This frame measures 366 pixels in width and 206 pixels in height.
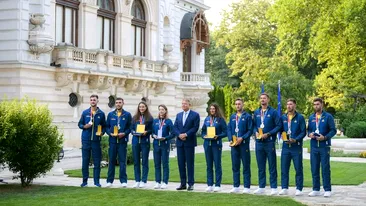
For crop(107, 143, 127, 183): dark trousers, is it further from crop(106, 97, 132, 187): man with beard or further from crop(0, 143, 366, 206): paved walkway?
crop(0, 143, 366, 206): paved walkway

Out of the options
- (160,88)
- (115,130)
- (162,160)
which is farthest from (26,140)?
(160,88)

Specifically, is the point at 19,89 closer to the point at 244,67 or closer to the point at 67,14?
the point at 67,14

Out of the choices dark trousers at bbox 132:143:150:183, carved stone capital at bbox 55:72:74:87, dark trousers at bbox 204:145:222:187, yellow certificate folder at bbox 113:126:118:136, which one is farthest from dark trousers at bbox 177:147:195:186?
carved stone capital at bbox 55:72:74:87

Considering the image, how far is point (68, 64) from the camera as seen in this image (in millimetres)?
31719

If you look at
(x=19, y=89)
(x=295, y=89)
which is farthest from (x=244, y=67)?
(x=19, y=89)

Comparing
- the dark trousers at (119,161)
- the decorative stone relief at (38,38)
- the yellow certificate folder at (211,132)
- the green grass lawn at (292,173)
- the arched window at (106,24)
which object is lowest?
the green grass lawn at (292,173)

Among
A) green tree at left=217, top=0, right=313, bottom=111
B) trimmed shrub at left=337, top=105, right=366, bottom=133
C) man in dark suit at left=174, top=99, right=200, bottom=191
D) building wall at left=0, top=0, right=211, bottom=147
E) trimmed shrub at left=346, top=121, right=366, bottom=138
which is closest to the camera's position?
man in dark suit at left=174, top=99, right=200, bottom=191

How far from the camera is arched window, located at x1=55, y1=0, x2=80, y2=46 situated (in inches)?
1299

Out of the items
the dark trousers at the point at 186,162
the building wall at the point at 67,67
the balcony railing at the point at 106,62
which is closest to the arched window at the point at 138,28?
the building wall at the point at 67,67

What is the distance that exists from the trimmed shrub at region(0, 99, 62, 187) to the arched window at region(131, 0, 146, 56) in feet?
73.3

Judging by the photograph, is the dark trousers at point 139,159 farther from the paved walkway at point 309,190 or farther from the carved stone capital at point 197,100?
the carved stone capital at point 197,100

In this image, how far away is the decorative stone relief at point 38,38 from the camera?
2989 cm

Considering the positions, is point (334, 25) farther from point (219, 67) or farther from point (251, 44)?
point (219, 67)

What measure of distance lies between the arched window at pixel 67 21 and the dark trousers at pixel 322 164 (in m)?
19.4
